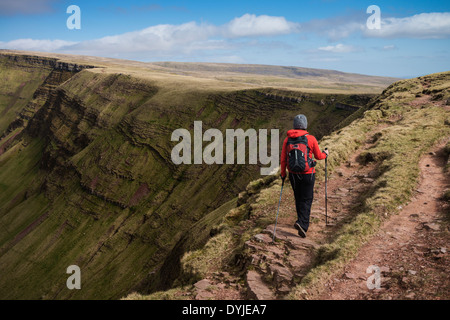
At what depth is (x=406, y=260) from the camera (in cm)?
836

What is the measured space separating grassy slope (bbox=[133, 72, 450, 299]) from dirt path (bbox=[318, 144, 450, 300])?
329 millimetres

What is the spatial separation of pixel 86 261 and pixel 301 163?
286ft

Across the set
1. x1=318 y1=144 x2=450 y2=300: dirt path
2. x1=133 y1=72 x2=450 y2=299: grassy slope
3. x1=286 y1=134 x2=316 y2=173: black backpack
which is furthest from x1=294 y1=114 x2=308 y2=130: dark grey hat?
x1=318 y1=144 x2=450 y2=300: dirt path

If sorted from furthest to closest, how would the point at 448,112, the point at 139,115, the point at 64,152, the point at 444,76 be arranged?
the point at 64,152
the point at 139,115
the point at 444,76
the point at 448,112

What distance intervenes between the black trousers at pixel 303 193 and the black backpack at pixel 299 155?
30cm

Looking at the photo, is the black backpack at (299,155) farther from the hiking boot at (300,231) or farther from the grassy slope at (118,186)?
the grassy slope at (118,186)

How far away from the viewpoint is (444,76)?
3550cm

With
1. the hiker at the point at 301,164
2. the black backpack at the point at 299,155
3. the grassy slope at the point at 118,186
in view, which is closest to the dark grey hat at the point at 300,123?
the hiker at the point at 301,164

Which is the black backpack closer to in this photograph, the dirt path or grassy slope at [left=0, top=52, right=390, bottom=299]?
the dirt path

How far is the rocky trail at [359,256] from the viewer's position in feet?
24.8

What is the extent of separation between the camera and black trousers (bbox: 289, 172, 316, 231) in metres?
10.3

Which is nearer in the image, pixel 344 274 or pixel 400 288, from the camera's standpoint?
pixel 400 288
